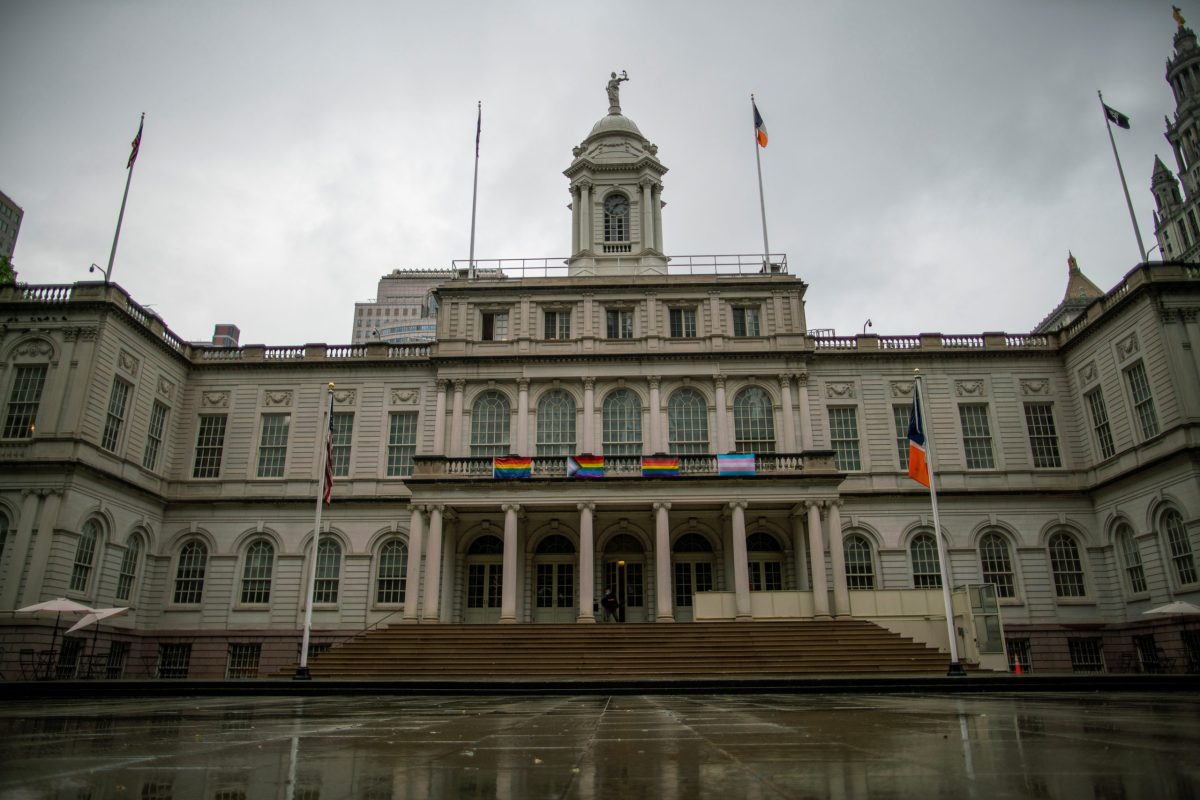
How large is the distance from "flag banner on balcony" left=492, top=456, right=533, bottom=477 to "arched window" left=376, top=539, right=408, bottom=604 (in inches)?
264

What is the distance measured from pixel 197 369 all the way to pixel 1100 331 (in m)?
39.0

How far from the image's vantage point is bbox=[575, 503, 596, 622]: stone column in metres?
28.0

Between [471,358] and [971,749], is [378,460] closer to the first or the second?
[471,358]

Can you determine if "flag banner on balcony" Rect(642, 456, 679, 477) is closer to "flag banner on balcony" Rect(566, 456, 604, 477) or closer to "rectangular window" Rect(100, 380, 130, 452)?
"flag banner on balcony" Rect(566, 456, 604, 477)

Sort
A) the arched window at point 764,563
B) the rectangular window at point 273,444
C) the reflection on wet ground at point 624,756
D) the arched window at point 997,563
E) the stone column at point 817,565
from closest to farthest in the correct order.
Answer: the reflection on wet ground at point 624,756 < the stone column at point 817,565 < the arched window at point 997,563 < the arched window at point 764,563 < the rectangular window at point 273,444

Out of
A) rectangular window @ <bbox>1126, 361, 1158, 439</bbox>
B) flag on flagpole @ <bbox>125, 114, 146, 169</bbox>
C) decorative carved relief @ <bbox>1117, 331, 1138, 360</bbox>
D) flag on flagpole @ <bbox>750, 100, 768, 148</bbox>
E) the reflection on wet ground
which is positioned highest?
flag on flagpole @ <bbox>750, 100, 768, 148</bbox>

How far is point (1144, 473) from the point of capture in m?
28.3

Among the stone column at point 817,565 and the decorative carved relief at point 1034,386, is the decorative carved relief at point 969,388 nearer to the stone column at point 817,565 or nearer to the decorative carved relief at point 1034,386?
the decorative carved relief at point 1034,386

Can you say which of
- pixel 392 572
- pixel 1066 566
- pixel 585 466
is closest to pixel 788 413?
pixel 585 466

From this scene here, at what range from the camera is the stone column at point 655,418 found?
3278cm

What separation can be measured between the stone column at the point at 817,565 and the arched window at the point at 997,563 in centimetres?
860

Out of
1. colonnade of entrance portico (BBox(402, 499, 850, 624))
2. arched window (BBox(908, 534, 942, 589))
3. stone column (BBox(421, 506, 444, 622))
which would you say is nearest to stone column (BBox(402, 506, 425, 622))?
colonnade of entrance portico (BBox(402, 499, 850, 624))

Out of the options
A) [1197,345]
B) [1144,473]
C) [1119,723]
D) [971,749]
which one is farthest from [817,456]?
[971,749]

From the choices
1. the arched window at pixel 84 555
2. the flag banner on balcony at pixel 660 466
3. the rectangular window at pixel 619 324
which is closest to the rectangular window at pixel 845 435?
the flag banner on balcony at pixel 660 466
